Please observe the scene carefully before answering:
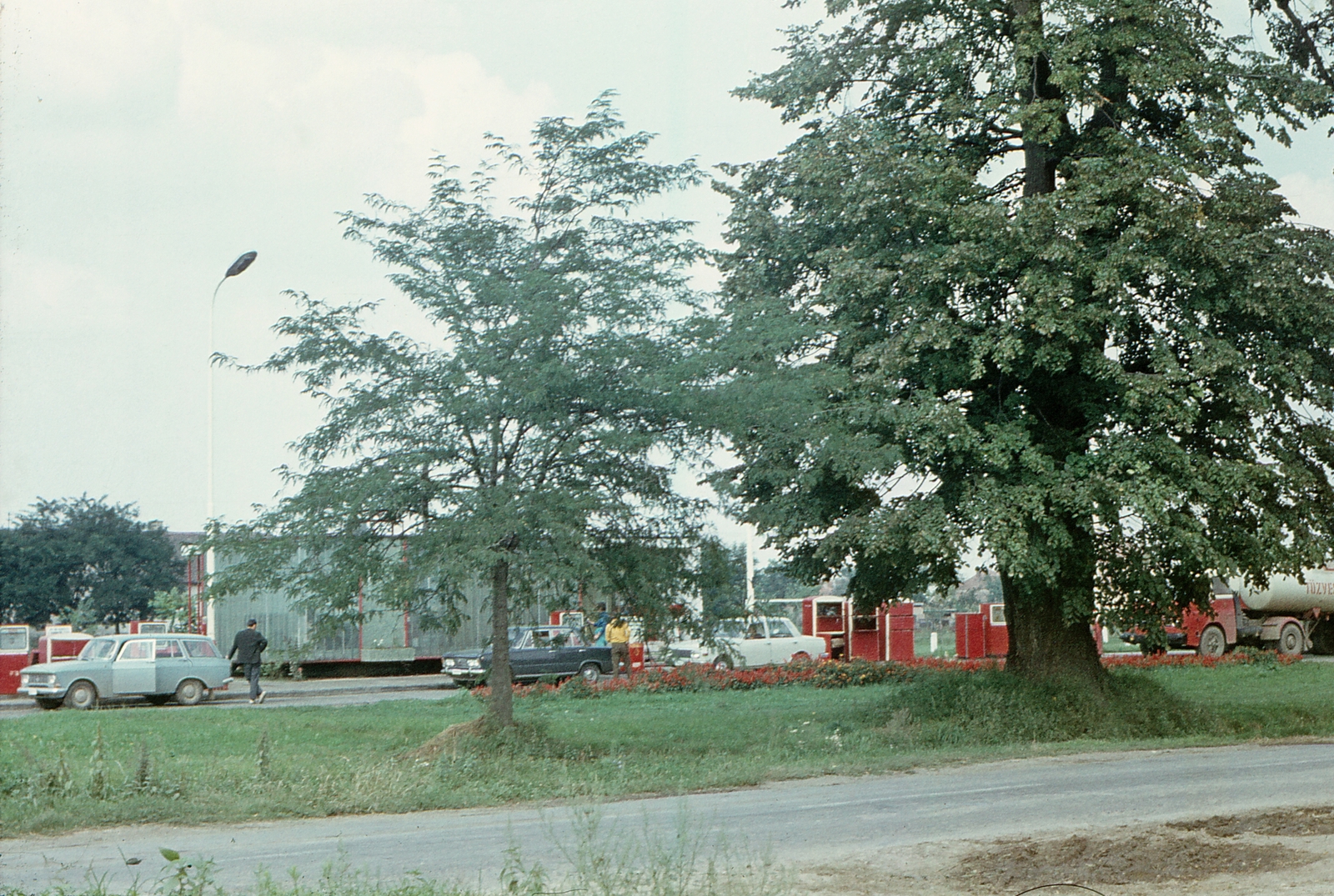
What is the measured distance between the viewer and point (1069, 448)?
1745cm

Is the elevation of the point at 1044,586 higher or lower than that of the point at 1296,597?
higher

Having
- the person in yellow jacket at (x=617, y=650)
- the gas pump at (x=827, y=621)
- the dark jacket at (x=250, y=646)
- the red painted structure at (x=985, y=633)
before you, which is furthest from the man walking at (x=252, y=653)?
the red painted structure at (x=985, y=633)

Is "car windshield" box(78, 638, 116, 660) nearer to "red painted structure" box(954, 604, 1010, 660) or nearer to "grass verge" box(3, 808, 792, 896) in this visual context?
"grass verge" box(3, 808, 792, 896)

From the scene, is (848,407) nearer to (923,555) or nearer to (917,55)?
(923,555)

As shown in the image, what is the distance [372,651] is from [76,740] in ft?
57.9

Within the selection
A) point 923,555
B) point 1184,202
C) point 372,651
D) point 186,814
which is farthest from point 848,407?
point 372,651

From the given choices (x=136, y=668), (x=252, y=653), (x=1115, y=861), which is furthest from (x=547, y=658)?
(x=1115, y=861)

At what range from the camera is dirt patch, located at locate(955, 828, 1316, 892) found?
8359 mm

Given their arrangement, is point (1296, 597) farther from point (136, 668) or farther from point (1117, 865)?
point (1117, 865)

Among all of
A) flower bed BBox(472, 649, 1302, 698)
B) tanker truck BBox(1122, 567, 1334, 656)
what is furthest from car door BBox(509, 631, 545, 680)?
tanker truck BBox(1122, 567, 1334, 656)

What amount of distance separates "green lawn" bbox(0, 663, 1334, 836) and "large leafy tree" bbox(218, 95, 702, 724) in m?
1.92

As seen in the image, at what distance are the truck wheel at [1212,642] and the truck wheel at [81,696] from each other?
29.5 m

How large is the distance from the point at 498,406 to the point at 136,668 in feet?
53.8

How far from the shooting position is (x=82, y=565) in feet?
157
